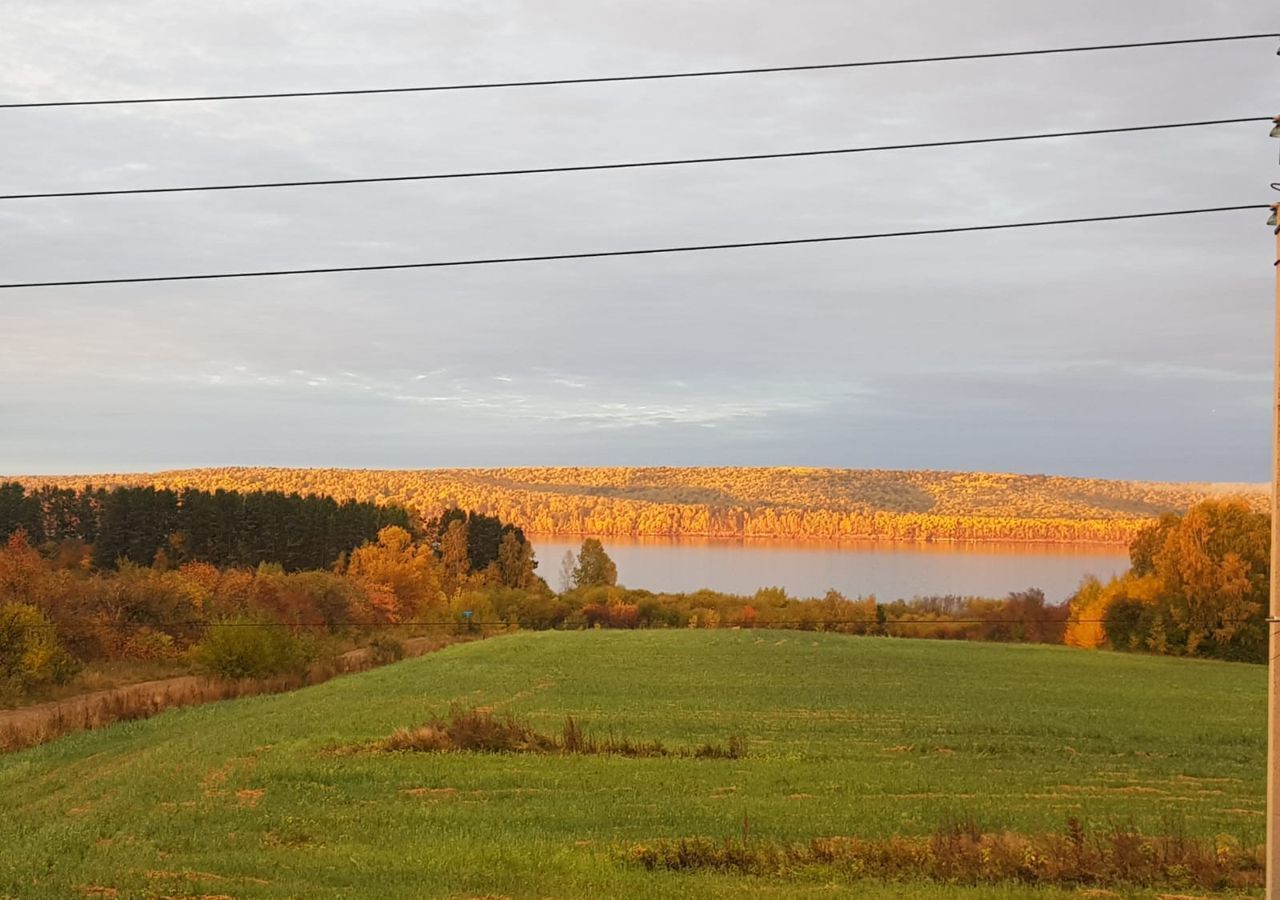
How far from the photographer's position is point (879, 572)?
15225cm

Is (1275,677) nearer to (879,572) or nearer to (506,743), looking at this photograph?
(506,743)

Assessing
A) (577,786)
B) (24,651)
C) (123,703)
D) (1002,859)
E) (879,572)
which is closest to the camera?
(1002,859)

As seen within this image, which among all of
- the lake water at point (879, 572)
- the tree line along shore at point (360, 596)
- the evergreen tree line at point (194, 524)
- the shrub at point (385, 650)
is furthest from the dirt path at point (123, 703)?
the lake water at point (879, 572)

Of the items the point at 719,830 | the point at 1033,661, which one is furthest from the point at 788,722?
the point at 1033,661

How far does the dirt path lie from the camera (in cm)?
3638

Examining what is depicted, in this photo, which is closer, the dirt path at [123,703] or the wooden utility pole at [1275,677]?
the wooden utility pole at [1275,677]

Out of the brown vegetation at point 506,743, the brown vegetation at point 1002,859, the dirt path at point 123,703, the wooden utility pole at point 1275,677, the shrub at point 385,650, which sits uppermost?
the wooden utility pole at point 1275,677

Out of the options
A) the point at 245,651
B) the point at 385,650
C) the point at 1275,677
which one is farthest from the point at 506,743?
the point at 385,650

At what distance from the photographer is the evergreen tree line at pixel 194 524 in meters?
109

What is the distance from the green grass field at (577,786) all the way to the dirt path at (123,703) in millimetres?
2693

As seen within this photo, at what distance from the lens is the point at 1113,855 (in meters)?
14.1

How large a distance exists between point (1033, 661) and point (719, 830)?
2150 inches

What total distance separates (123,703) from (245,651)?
10563 millimetres

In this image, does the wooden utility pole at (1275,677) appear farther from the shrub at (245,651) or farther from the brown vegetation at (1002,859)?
the shrub at (245,651)
